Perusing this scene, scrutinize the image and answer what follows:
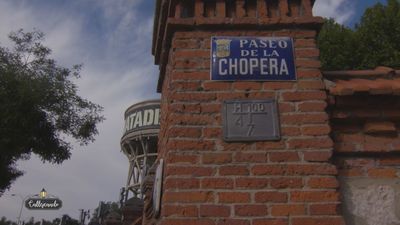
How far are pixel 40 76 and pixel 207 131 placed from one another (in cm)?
1253

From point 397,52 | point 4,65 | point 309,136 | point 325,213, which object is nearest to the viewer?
point 325,213

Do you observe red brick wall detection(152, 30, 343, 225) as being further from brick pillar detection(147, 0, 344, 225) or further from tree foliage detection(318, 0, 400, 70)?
tree foliage detection(318, 0, 400, 70)

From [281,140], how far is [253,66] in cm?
59

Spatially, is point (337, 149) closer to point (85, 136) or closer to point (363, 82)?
point (363, 82)

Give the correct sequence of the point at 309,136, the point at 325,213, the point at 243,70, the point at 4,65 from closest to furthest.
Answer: the point at 325,213 < the point at 309,136 < the point at 243,70 < the point at 4,65

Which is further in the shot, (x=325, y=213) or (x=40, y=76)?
(x=40, y=76)

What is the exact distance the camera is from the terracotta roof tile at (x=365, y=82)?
303cm

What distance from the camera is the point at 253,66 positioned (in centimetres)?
312

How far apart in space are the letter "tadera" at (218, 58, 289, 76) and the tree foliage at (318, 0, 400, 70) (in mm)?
9501

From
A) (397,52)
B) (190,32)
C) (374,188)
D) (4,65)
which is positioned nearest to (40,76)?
(4,65)

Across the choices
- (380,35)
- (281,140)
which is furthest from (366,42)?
(281,140)

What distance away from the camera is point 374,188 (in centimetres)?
295

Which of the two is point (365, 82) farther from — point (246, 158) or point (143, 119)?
point (143, 119)

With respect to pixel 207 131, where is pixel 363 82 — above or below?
above
